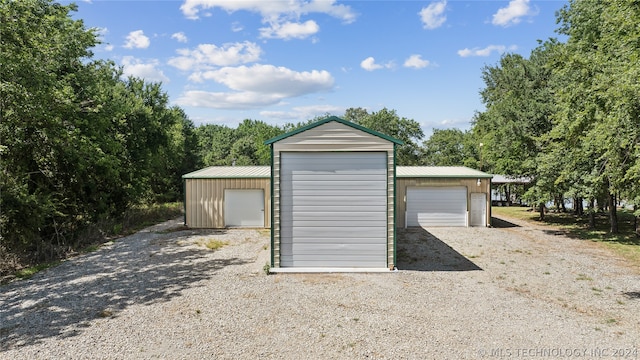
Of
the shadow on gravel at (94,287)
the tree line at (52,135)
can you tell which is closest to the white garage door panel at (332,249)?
the shadow on gravel at (94,287)

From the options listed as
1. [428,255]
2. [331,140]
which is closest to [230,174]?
[331,140]

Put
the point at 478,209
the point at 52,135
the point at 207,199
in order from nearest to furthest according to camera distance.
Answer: the point at 52,135 → the point at 207,199 → the point at 478,209

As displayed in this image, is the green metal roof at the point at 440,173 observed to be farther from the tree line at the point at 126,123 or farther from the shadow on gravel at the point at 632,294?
the shadow on gravel at the point at 632,294

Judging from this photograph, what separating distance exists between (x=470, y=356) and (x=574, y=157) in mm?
12728

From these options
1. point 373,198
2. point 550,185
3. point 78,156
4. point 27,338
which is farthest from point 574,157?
point 78,156

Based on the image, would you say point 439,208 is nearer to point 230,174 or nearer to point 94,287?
point 230,174

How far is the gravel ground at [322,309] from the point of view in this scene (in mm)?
5750

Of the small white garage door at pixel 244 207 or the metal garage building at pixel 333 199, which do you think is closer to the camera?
the metal garage building at pixel 333 199

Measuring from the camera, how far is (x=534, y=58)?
66.4 feet

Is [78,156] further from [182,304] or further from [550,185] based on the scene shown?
[550,185]

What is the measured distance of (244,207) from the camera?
58.4 ft

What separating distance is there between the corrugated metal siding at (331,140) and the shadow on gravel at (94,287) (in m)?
4.08

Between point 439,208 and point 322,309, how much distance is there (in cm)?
1243

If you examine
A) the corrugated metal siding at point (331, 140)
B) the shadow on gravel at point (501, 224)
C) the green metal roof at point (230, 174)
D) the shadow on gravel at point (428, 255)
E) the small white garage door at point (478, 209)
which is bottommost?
the shadow on gravel at point (428, 255)
